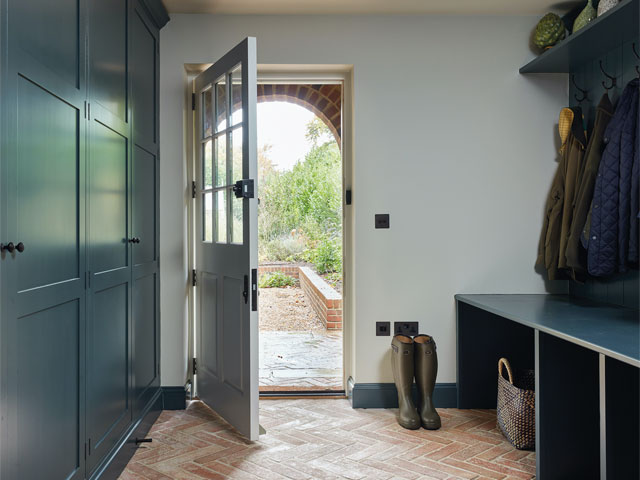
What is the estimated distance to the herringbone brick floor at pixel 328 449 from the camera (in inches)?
94.1

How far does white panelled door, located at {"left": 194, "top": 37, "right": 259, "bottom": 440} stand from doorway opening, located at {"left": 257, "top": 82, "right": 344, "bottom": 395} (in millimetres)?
1019

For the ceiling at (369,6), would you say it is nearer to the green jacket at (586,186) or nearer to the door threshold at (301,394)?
the green jacket at (586,186)

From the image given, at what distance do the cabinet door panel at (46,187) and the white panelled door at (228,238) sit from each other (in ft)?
2.99

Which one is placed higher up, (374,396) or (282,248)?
(282,248)

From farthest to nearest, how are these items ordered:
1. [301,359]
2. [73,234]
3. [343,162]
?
[301,359] < [343,162] < [73,234]

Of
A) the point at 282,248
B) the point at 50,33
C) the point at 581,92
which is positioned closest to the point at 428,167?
the point at 581,92

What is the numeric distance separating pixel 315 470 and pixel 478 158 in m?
2.12

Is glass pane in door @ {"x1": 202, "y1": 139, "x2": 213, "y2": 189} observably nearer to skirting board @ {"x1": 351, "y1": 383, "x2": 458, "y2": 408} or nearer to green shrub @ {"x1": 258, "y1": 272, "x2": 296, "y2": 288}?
skirting board @ {"x1": 351, "y1": 383, "x2": 458, "y2": 408}

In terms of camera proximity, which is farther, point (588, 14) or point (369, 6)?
point (369, 6)

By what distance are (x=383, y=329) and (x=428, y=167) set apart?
1.09 meters

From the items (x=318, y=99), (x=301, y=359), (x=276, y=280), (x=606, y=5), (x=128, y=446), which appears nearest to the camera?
(x=128, y=446)

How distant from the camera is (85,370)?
1966 millimetres

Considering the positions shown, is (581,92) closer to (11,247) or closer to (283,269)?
(283,269)

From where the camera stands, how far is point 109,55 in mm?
2283
